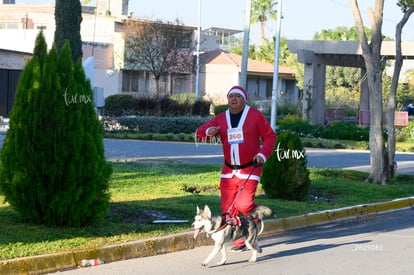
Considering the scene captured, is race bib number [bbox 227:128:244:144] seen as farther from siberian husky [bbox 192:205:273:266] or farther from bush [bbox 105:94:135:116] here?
bush [bbox 105:94:135:116]

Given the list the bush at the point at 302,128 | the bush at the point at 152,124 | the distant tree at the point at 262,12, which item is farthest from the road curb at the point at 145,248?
the distant tree at the point at 262,12

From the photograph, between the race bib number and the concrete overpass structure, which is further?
the concrete overpass structure

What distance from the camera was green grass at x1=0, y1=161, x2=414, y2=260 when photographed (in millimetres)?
8562

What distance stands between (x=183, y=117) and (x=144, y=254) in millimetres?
26029

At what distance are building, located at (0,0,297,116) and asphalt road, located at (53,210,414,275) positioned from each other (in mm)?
34954

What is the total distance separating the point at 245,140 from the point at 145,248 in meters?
1.71

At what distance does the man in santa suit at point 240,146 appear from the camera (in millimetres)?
8727

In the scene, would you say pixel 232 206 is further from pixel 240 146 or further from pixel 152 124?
pixel 152 124

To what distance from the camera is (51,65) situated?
9055 mm

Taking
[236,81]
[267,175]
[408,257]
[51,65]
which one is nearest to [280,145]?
[267,175]

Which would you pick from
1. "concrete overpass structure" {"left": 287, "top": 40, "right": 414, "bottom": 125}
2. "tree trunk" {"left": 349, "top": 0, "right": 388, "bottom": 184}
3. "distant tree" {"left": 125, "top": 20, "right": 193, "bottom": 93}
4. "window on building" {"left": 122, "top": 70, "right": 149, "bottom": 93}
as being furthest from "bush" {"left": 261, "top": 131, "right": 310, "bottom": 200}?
"window on building" {"left": 122, "top": 70, "right": 149, "bottom": 93}

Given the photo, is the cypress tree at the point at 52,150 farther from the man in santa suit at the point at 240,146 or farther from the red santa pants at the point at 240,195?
the red santa pants at the point at 240,195

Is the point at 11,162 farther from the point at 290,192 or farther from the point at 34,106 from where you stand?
the point at 290,192

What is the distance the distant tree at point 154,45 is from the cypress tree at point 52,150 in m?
38.6
